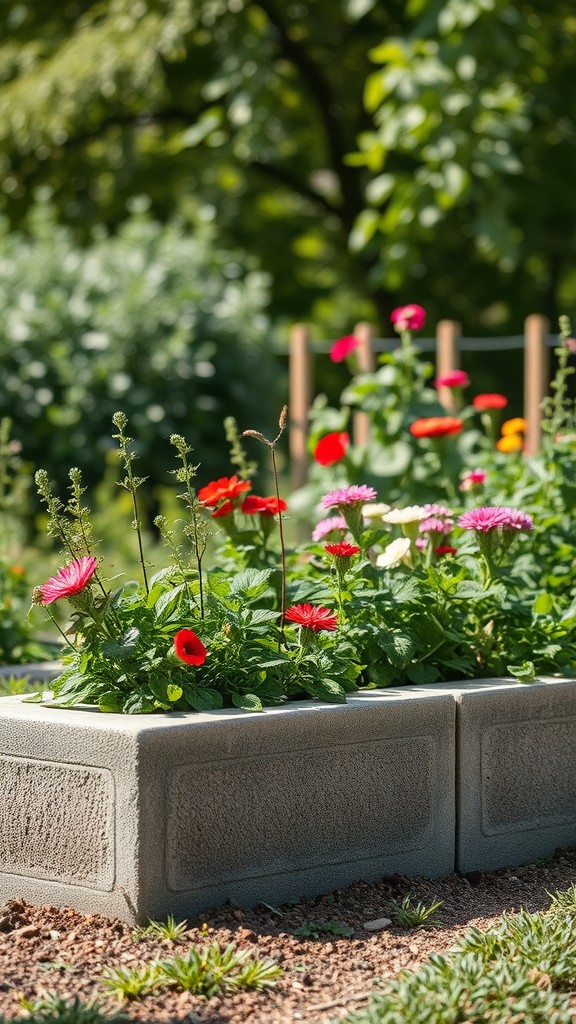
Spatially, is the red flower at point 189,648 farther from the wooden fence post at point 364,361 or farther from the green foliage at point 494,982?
the wooden fence post at point 364,361

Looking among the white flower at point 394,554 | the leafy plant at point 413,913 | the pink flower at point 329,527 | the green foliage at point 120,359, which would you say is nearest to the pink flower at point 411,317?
the pink flower at point 329,527

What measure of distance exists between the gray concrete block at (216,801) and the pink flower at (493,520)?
482 millimetres

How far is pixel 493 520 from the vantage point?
12.1ft

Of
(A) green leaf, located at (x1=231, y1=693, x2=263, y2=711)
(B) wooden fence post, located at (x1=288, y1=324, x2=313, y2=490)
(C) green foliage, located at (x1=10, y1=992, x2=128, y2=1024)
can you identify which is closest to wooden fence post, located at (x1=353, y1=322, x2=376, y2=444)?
(B) wooden fence post, located at (x1=288, y1=324, x2=313, y2=490)

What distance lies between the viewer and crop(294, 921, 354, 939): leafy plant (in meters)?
3.04

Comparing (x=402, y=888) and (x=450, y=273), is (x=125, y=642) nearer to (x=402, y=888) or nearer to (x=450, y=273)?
(x=402, y=888)

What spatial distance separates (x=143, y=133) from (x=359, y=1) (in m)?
5.25

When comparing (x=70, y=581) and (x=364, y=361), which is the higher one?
(x=364, y=361)

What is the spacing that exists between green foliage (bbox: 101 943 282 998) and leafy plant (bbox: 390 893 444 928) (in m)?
0.43

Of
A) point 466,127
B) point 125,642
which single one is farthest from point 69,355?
point 125,642

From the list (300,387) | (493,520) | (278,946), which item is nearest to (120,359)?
(300,387)

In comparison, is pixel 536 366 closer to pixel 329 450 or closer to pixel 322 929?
pixel 329 450

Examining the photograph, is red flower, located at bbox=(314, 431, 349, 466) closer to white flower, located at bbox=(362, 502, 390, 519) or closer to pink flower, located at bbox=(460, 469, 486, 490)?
white flower, located at bbox=(362, 502, 390, 519)

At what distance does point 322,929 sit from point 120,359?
635 centimetres
